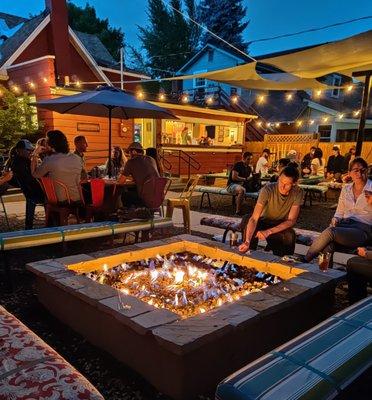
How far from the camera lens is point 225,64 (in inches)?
1001

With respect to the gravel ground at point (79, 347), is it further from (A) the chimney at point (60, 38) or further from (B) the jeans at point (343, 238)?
(A) the chimney at point (60, 38)

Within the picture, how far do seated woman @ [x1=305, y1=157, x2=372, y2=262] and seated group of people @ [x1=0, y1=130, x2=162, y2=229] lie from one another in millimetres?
2797

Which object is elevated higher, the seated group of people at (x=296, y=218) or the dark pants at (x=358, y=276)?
the seated group of people at (x=296, y=218)

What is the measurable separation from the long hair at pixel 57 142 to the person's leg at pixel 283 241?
3237mm

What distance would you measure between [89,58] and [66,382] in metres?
15.3

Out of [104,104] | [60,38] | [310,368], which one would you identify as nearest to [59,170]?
[104,104]

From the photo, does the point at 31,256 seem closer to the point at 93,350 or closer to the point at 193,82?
the point at 93,350

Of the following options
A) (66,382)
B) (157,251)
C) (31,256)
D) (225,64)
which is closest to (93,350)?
(66,382)

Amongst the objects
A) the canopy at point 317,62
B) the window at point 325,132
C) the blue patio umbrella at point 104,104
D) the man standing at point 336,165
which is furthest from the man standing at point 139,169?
the window at point 325,132

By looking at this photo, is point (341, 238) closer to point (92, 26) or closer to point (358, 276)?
point (358, 276)

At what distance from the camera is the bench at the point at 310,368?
1521 millimetres

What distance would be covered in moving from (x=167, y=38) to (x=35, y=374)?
125 ft

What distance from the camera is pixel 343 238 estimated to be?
3.95 m

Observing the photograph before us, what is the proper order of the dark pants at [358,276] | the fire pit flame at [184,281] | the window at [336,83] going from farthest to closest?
the window at [336,83] < the dark pants at [358,276] < the fire pit flame at [184,281]
